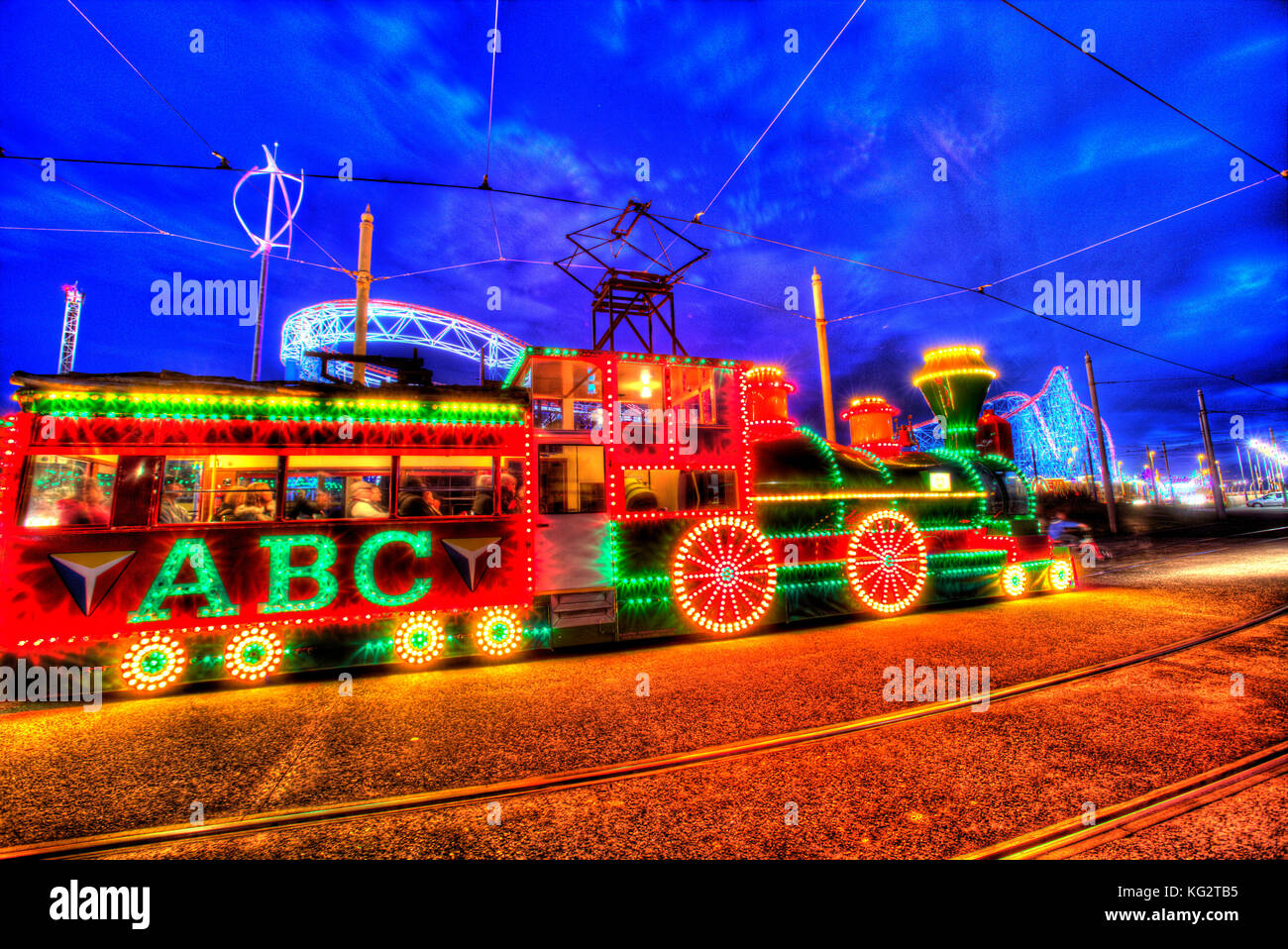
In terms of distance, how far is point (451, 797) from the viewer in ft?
10.6

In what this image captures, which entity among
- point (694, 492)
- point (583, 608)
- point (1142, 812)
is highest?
point (694, 492)

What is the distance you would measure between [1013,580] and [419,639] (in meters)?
11.5

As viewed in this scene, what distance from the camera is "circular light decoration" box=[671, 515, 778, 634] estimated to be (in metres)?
7.75

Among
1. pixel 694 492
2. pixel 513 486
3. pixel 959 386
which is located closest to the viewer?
pixel 513 486

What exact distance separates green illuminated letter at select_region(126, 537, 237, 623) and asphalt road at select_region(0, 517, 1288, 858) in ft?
3.19

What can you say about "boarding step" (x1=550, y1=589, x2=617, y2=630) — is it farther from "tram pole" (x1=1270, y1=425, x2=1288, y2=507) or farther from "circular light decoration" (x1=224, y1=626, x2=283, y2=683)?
"tram pole" (x1=1270, y1=425, x2=1288, y2=507)

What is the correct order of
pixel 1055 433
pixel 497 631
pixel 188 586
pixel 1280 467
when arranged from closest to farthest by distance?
pixel 188 586
pixel 497 631
pixel 1055 433
pixel 1280 467

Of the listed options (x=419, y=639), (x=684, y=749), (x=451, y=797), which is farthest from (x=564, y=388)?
(x=451, y=797)

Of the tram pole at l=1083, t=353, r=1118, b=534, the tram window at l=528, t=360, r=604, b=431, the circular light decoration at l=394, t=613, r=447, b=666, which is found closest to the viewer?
the circular light decoration at l=394, t=613, r=447, b=666

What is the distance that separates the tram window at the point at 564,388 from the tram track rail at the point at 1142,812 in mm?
6410

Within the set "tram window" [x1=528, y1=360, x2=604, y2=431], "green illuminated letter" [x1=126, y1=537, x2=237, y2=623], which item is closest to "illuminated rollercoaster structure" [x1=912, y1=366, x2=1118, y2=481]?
"tram window" [x1=528, y1=360, x2=604, y2=431]

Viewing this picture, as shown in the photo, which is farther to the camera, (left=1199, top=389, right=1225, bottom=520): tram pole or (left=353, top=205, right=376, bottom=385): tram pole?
(left=1199, top=389, right=1225, bottom=520): tram pole

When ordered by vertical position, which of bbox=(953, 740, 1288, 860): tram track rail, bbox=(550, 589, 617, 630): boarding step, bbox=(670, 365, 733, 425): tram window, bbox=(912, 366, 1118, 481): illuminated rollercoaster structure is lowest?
bbox=(953, 740, 1288, 860): tram track rail

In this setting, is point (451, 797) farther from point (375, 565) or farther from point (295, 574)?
point (295, 574)
